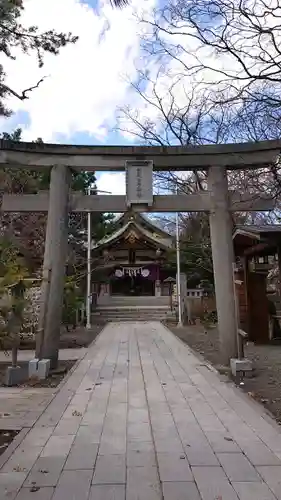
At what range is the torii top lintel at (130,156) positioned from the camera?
846cm

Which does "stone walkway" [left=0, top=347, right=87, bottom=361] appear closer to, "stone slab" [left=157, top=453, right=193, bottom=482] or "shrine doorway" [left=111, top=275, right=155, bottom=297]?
"stone slab" [left=157, top=453, right=193, bottom=482]

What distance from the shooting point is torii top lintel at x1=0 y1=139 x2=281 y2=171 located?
333 inches

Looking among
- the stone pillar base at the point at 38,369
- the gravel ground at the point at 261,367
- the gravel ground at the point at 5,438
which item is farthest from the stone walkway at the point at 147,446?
the stone pillar base at the point at 38,369

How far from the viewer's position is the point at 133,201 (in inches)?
343

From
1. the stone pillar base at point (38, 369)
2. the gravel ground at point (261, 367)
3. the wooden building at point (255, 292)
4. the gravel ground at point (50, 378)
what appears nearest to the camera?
the gravel ground at point (261, 367)

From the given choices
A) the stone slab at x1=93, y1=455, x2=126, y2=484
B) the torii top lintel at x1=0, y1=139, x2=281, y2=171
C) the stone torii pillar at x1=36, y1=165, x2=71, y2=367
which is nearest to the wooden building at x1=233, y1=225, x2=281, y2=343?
the torii top lintel at x1=0, y1=139, x2=281, y2=171

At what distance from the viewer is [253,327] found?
41.3 feet

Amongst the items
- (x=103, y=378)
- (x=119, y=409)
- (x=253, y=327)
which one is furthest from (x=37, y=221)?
(x=119, y=409)

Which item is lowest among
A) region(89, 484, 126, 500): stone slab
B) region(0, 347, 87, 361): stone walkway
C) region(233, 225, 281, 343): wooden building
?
region(89, 484, 126, 500): stone slab

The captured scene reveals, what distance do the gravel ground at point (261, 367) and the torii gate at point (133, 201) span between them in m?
0.81

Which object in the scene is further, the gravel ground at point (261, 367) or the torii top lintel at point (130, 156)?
the torii top lintel at point (130, 156)

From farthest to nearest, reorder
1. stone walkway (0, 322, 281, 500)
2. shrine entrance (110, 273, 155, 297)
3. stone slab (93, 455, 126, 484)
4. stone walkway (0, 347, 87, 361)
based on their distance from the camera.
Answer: shrine entrance (110, 273, 155, 297) < stone walkway (0, 347, 87, 361) < stone slab (93, 455, 126, 484) < stone walkway (0, 322, 281, 500)

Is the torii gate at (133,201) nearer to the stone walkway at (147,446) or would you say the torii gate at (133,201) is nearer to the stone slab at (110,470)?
the stone walkway at (147,446)

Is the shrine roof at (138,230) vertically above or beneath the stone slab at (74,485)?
above
